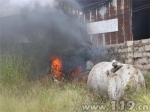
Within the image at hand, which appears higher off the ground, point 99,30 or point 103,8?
point 103,8

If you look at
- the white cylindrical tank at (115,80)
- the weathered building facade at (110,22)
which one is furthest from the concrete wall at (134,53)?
the white cylindrical tank at (115,80)

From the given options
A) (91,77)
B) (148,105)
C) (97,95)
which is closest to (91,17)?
(91,77)

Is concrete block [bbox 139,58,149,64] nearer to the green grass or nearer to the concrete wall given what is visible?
the concrete wall

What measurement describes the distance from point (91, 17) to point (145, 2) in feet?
9.22

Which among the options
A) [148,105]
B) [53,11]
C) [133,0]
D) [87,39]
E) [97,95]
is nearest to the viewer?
[148,105]

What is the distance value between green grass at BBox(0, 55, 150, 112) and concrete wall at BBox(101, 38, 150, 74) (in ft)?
7.22

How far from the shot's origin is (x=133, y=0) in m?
10.1

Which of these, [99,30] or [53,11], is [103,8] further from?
[53,11]

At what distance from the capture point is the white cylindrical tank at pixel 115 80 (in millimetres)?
5465

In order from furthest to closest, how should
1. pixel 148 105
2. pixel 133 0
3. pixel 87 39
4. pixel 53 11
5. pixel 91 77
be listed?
pixel 87 39 < pixel 53 11 < pixel 133 0 < pixel 91 77 < pixel 148 105

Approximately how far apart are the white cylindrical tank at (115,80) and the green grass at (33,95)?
0.70 ft

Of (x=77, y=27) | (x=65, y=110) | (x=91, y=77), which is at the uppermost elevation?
(x=77, y=27)

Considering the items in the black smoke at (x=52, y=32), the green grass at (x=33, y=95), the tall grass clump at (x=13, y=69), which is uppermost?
the black smoke at (x=52, y=32)

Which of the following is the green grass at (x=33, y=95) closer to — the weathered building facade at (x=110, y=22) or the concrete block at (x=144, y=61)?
the concrete block at (x=144, y=61)
